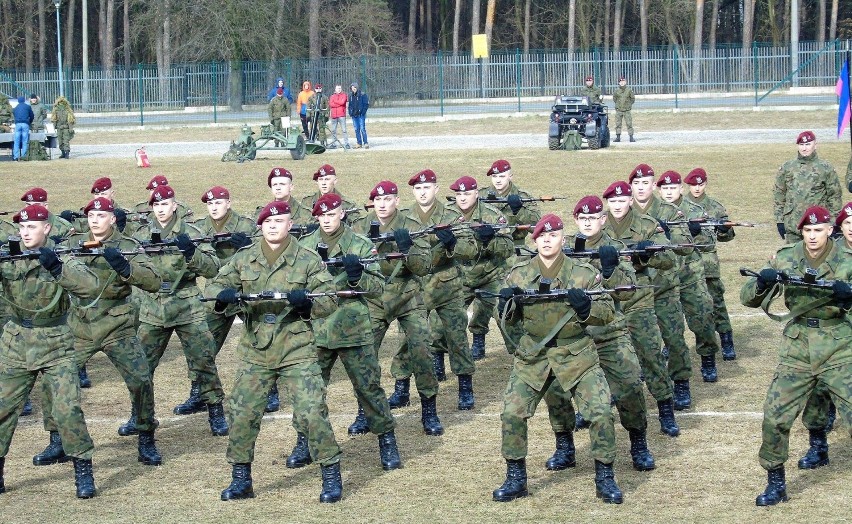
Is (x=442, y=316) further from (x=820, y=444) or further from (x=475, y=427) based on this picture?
(x=820, y=444)

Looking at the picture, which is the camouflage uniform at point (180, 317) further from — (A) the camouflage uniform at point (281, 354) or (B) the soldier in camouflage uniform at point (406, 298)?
(A) the camouflage uniform at point (281, 354)

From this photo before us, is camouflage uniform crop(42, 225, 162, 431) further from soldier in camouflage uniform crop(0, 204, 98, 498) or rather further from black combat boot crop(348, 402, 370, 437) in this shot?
black combat boot crop(348, 402, 370, 437)

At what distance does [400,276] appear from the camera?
11.8 m

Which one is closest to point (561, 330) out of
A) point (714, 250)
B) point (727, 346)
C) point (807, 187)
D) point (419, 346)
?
point (419, 346)

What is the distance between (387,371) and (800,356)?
19.2 feet

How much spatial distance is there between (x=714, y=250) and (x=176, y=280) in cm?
579

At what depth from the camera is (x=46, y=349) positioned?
10.0 m

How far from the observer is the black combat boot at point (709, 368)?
44.0ft

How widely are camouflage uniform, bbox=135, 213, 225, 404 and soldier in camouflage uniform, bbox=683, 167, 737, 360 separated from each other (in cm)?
514

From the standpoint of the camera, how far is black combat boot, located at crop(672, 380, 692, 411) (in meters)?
12.3

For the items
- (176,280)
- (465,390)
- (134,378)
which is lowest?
(465,390)

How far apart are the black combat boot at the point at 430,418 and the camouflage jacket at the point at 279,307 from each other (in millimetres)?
2209

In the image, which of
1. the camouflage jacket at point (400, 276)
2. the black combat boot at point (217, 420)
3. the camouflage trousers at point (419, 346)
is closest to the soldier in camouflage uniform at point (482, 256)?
the camouflage trousers at point (419, 346)

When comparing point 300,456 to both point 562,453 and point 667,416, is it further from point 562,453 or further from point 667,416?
point 667,416
